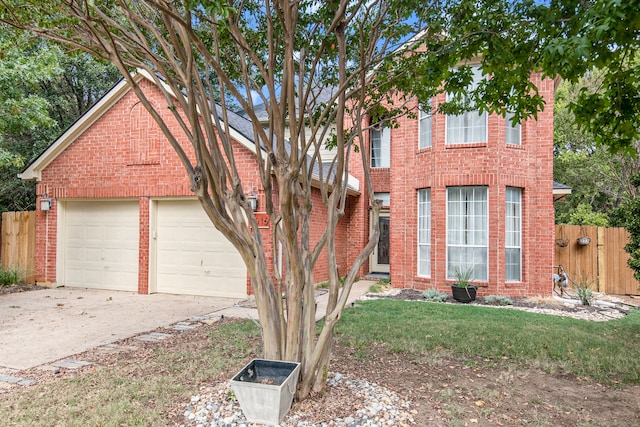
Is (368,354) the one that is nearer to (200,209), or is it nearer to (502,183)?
(200,209)

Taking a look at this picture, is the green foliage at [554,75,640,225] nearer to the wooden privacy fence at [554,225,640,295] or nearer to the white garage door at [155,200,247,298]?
the wooden privacy fence at [554,225,640,295]

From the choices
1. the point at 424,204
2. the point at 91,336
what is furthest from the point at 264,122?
the point at 91,336

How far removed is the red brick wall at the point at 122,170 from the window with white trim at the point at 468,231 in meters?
3.29

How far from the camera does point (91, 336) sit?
5.97 m

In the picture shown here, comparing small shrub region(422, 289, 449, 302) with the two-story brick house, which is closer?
small shrub region(422, 289, 449, 302)

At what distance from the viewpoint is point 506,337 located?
6.00 meters

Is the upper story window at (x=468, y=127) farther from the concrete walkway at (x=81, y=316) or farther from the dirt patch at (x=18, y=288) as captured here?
the dirt patch at (x=18, y=288)

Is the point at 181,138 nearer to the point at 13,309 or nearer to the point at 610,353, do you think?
the point at 13,309

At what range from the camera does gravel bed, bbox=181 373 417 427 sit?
3238 millimetres

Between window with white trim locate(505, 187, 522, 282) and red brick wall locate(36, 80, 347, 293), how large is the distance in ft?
14.9

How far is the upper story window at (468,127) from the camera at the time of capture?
10.0 m

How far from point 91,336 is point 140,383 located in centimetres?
244

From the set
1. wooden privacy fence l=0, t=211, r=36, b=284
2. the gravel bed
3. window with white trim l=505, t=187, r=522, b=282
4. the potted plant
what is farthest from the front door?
the gravel bed

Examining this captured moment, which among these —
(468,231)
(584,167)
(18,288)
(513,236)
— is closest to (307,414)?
(468,231)
